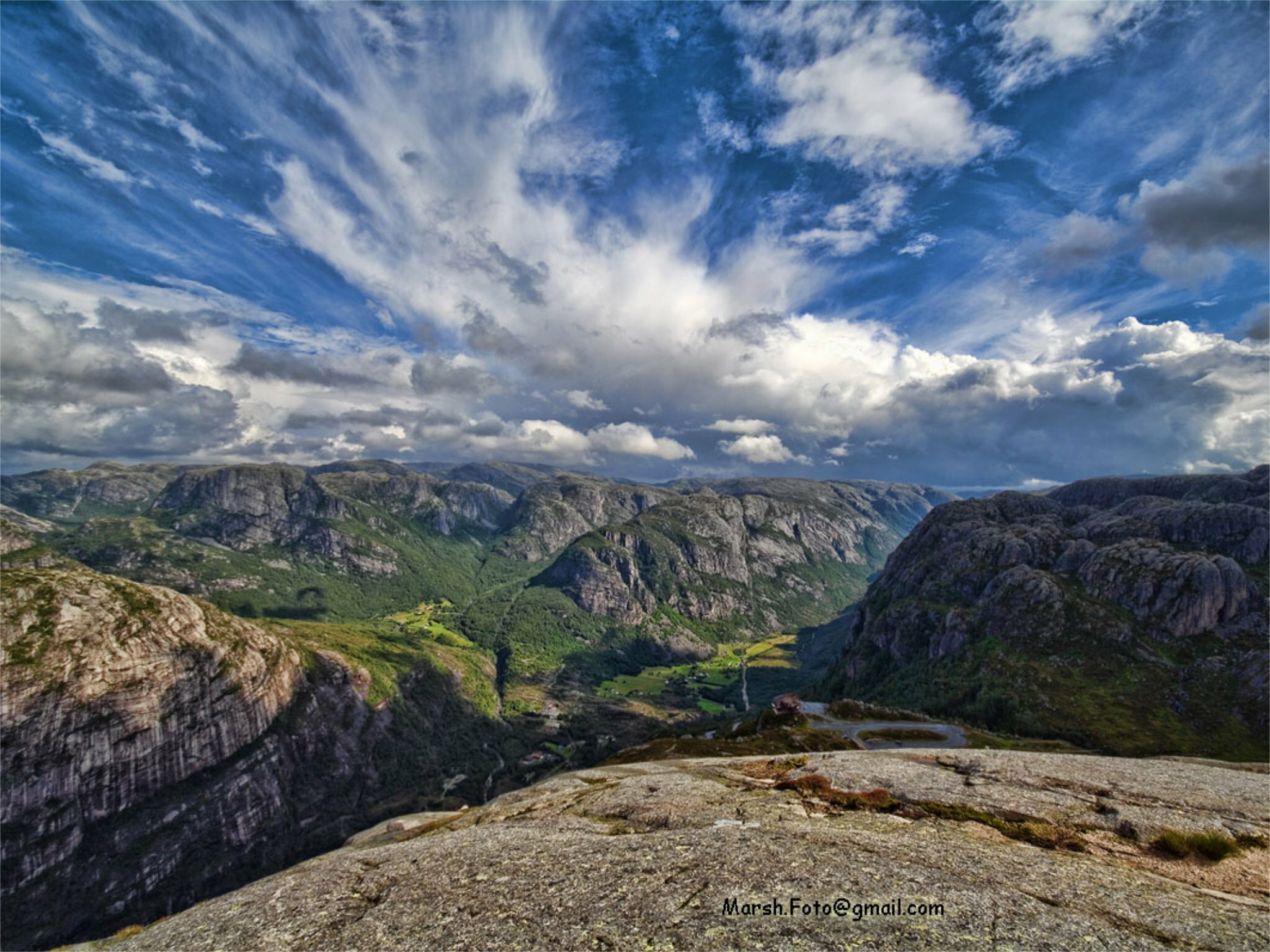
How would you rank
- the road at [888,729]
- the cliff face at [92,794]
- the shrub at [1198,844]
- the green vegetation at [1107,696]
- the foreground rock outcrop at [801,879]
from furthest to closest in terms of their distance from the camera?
the cliff face at [92,794]
the green vegetation at [1107,696]
the road at [888,729]
the shrub at [1198,844]
the foreground rock outcrop at [801,879]

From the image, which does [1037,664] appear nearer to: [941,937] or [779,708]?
[779,708]

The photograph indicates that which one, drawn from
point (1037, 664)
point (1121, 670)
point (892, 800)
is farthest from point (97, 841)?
point (1121, 670)

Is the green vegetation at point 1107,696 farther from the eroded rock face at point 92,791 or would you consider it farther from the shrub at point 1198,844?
the eroded rock face at point 92,791

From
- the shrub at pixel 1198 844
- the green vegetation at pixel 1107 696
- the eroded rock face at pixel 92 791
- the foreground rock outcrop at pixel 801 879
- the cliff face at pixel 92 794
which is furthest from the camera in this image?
the eroded rock face at pixel 92 791

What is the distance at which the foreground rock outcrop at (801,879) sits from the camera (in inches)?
610

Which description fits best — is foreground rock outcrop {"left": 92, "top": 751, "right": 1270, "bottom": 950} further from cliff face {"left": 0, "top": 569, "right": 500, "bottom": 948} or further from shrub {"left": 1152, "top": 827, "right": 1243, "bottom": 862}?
cliff face {"left": 0, "top": 569, "right": 500, "bottom": 948}

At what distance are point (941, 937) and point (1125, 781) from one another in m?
33.2

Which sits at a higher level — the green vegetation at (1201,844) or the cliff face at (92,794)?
the green vegetation at (1201,844)

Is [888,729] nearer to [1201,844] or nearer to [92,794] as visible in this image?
[1201,844]

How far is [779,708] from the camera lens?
14600cm

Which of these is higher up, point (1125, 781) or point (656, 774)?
point (1125, 781)

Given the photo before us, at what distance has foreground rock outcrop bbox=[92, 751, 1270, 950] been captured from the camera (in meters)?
15.5

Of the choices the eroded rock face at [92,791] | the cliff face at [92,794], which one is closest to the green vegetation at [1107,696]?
the cliff face at [92,794]

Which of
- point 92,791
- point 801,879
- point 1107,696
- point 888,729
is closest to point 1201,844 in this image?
point 801,879
